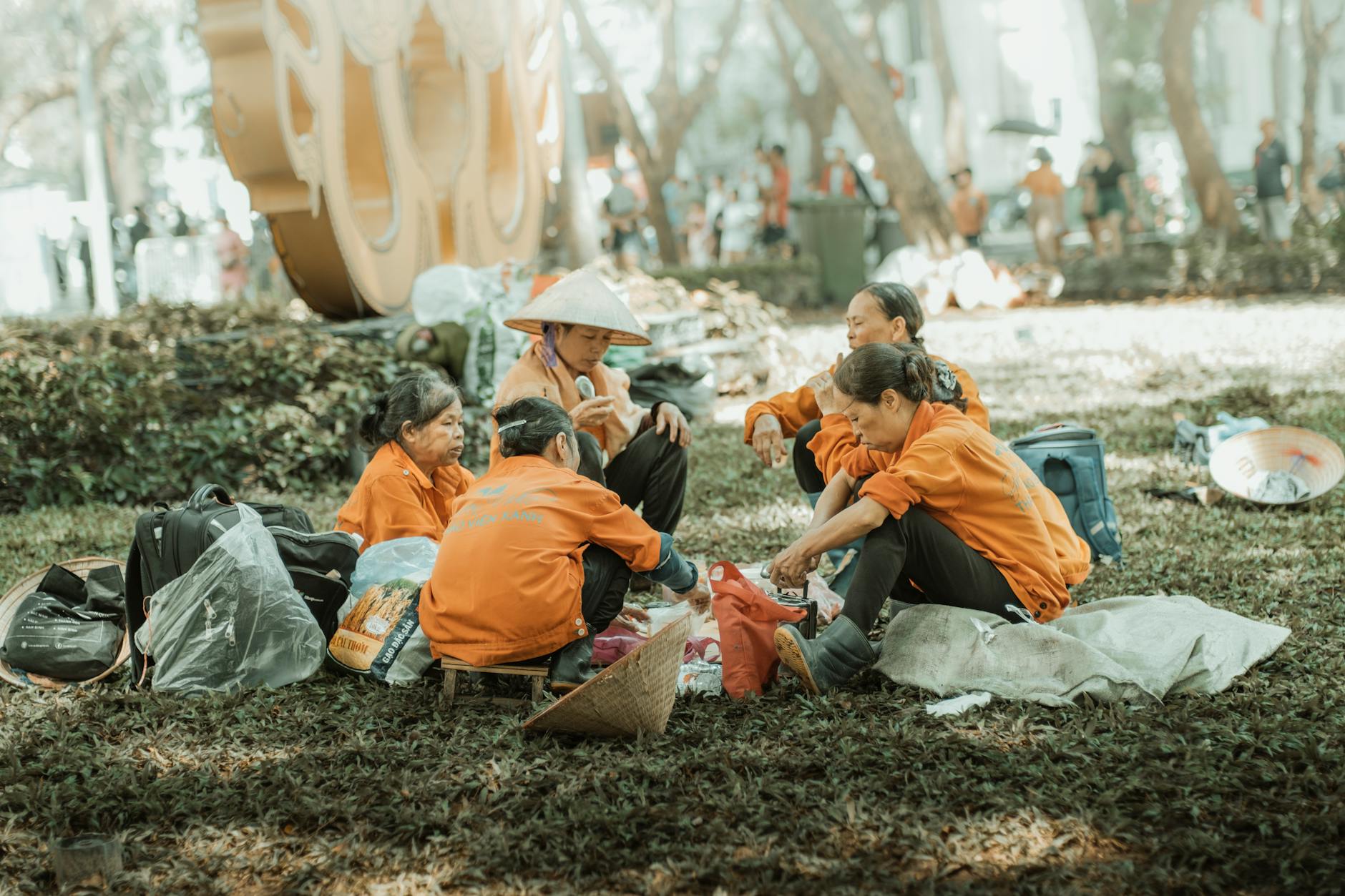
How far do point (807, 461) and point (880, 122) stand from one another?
1161 cm

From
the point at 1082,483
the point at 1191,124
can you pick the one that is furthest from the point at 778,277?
the point at 1082,483

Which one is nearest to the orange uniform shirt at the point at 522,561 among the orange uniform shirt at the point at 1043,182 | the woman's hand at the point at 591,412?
the woman's hand at the point at 591,412

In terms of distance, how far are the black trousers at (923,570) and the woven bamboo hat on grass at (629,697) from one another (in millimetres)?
590

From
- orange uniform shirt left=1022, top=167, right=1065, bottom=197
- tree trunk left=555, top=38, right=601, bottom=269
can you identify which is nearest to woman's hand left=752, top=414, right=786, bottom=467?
tree trunk left=555, top=38, right=601, bottom=269

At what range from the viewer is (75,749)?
3529 millimetres

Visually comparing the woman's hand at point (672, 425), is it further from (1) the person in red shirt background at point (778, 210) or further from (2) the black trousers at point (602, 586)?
(1) the person in red shirt background at point (778, 210)

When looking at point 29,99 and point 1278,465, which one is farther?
point 29,99

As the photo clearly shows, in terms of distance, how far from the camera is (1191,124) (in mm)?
17281

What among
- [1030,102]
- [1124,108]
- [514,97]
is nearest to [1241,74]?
[1030,102]

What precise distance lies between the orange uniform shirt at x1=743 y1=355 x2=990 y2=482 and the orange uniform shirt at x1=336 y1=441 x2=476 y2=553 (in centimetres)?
121

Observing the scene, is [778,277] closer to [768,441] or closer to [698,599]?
[768,441]

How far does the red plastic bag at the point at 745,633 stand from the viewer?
3.71m

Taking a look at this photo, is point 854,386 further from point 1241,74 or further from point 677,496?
point 1241,74

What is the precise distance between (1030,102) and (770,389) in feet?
110
